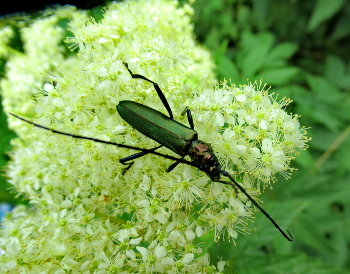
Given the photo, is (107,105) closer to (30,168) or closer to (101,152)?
(101,152)

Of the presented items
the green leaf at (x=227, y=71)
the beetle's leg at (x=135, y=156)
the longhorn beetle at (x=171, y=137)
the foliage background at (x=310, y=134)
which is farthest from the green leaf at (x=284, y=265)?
the green leaf at (x=227, y=71)

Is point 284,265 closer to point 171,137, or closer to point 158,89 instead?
point 171,137

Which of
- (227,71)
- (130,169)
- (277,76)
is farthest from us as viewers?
(277,76)

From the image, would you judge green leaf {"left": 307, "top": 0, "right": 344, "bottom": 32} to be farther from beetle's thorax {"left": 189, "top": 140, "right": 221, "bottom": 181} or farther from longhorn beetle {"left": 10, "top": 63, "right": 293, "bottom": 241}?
beetle's thorax {"left": 189, "top": 140, "right": 221, "bottom": 181}

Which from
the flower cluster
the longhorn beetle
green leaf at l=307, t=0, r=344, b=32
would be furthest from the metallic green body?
green leaf at l=307, t=0, r=344, b=32

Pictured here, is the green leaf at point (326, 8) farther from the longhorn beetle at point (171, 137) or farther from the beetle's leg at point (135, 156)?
the beetle's leg at point (135, 156)

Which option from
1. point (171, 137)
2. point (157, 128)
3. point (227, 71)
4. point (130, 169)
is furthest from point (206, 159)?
point (227, 71)

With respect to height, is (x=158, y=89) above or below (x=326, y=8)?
below
